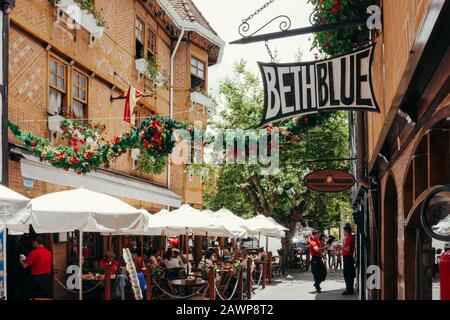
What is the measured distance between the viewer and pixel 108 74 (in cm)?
1938

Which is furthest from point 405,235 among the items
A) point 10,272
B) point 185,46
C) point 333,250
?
point 333,250

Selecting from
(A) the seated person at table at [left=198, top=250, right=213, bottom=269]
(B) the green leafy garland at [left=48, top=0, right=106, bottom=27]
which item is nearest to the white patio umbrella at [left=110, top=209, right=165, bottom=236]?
(A) the seated person at table at [left=198, top=250, right=213, bottom=269]

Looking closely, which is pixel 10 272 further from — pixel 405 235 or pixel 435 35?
pixel 435 35

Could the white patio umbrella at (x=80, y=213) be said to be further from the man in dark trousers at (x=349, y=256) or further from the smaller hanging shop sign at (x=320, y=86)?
the man in dark trousers at (x=349, y=256)

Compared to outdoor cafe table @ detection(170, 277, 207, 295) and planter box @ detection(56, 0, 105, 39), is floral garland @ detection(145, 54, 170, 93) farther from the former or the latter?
outdoor cafe table @ detection(170, 277, 207, 295)

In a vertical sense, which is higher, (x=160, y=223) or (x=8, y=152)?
(x=8, y=152)

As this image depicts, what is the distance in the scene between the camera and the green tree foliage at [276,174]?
95.7 ft

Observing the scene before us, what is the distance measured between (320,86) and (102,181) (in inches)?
449

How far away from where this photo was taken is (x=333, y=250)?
31266mm

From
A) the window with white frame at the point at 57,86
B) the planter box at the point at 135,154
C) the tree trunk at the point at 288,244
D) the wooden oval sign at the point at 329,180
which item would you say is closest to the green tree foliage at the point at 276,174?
the tree trunk at the point at 288,244

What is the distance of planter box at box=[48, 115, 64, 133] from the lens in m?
15.3
